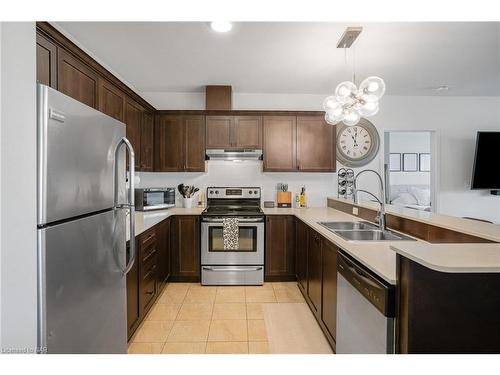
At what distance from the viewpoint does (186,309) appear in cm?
274

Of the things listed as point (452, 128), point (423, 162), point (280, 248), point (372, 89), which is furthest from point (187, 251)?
point (423, 162)

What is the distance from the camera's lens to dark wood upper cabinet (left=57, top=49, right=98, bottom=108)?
5.61 ft

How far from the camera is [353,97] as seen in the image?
226 cm

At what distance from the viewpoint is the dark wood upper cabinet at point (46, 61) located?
59.2 inches

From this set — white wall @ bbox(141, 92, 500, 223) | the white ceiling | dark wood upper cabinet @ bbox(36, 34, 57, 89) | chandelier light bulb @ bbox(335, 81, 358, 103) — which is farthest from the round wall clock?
dark wood upper cabinet @ bbox(36, 34, 57, 89)

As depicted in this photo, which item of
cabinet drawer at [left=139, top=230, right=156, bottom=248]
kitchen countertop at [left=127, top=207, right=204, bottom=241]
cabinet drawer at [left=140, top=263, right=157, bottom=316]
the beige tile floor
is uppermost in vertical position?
kitchen countertop at [left=127, top=207, right=204, bottom=241]

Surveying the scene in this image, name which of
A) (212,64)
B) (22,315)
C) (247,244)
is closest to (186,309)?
(247,244)

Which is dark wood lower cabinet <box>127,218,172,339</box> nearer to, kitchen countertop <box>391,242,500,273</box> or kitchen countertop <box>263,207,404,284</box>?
kitchen countertop <box>263,207,404,284</box>

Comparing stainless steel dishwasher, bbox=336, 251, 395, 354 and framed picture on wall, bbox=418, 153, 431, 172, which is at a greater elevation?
framed picture on wall, bbox=418, 153, 431, 172

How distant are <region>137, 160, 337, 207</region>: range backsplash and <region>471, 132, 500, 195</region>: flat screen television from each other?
6.81ft

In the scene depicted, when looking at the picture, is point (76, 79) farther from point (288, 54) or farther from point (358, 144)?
point (358, 144)

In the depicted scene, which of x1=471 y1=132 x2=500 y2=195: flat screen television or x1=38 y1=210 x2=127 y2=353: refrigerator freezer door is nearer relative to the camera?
x1=38 y1=210 x2=127 y2=353: refrigerator freezer door

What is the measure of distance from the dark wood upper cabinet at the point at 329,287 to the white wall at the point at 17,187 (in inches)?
64.9

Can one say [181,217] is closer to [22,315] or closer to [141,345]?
[141,345]
